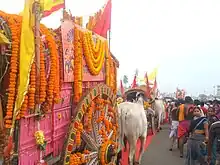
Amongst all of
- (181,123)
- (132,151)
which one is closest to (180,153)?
(181,123)

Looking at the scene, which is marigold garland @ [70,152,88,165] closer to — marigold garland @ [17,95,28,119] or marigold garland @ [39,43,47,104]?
marigold garland @ [39,43,47,104]

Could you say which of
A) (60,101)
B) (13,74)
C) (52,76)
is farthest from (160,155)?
(13,74)

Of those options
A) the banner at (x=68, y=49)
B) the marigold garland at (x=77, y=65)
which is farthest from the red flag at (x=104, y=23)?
the banner at (x=68, y=49)

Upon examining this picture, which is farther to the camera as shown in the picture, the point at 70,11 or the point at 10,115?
the point at 70,11

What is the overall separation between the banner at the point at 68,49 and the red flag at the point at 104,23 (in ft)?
4.47

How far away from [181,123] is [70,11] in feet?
17.5

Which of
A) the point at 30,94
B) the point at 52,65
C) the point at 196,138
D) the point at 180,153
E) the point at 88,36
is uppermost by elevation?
the point at 88,36

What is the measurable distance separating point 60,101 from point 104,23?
85.2 inches

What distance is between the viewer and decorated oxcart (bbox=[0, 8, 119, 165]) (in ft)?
9.48

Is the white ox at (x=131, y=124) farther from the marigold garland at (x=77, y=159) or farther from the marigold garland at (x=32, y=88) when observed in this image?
Result: the marigold garland at (x=32, y=88)

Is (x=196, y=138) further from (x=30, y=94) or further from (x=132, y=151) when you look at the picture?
(x=30, y=94)

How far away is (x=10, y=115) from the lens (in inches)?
110

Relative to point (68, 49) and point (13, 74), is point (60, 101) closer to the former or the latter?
point (68, 49)

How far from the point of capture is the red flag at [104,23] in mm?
5382
